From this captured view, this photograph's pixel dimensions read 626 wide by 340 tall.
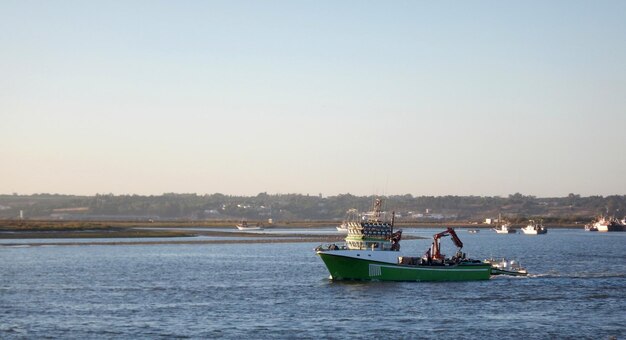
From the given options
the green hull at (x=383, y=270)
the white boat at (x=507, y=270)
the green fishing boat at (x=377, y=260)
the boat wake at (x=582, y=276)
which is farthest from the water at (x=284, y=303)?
the white boat at (x=507, y=270)

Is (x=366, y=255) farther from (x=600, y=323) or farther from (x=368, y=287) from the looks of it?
(x=600, y=323)

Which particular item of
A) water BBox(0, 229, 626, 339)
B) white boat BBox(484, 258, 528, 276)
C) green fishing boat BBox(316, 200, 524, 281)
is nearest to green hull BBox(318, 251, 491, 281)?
green fishing boat BBox(316, 200, 524, 281)

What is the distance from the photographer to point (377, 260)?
262 feet

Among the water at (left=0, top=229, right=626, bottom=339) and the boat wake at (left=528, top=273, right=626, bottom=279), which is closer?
the water at (left=0, top=229, right=626, bottom=339)

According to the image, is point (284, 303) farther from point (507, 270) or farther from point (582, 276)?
point (582, 276)

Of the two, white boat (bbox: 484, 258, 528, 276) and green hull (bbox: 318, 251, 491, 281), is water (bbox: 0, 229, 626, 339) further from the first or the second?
white boat (bbox: 484, 258, 528, 276)

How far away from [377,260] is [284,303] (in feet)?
51.7

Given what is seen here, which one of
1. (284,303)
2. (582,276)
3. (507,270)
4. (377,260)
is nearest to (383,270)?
(377,260)

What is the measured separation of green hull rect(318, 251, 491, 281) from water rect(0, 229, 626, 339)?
4.01ft

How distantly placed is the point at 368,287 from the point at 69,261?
47.7 m

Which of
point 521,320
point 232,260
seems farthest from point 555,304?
point 232,260

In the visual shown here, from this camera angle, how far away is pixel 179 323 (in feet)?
182

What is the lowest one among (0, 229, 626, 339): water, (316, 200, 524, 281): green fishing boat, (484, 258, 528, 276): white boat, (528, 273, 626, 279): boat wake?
(0, 229, 626, 339): water

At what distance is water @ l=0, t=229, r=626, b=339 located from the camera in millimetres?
53219
